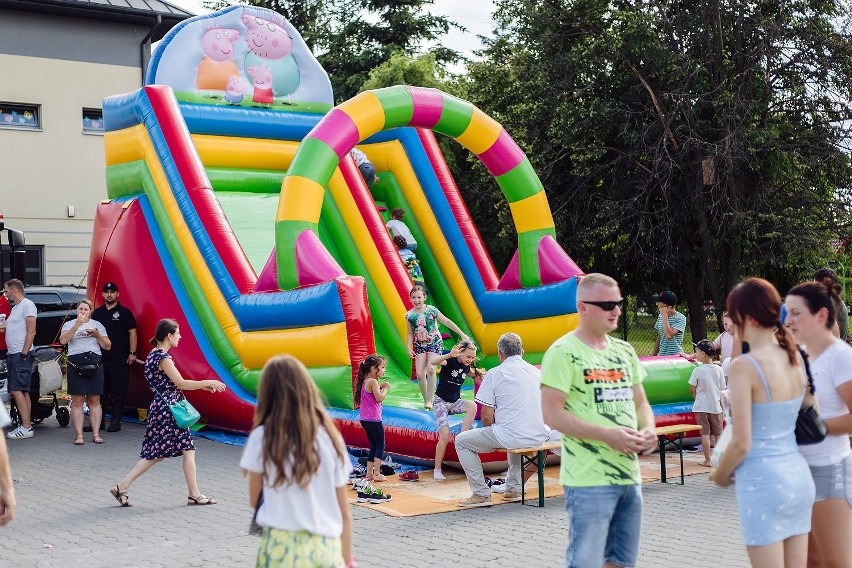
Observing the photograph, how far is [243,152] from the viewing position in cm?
1299

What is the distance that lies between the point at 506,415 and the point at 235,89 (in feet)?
22.6

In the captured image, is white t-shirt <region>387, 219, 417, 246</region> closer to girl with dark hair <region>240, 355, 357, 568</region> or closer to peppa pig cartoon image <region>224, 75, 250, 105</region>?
peppa pig cartoon image <region>224, 75, 250, 105</region>

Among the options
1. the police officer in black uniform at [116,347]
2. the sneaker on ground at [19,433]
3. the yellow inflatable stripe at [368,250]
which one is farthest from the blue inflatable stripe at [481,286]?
the sneaker on ground at [19,433]

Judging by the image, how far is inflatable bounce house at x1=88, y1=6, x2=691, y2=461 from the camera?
995cm

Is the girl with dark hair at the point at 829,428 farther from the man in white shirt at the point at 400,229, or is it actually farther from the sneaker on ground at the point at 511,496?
the man in white shirt at the point at 400,229

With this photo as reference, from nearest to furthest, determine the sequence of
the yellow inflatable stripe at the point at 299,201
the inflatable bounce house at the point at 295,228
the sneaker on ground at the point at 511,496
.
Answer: the sneaker on ground at the point at 511,496 → the inflatable bounce house at the point at 295,228 → the yellow inflatable stripe at the point at 299,201

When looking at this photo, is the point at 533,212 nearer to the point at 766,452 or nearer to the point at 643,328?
the point at 766,452

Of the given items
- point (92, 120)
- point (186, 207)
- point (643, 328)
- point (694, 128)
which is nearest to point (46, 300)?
point (186, 207)

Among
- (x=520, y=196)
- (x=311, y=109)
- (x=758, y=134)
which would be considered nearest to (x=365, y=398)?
(x=520, y=196)

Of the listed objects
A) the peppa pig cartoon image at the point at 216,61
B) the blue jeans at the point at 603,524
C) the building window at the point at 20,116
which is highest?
the building window at the point at 20,116

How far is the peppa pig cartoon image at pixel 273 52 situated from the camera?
44.0 feet

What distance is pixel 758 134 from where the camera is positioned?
15859 millimetres

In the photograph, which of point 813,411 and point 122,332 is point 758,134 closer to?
point 122,332

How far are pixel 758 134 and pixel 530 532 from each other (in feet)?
34.6
